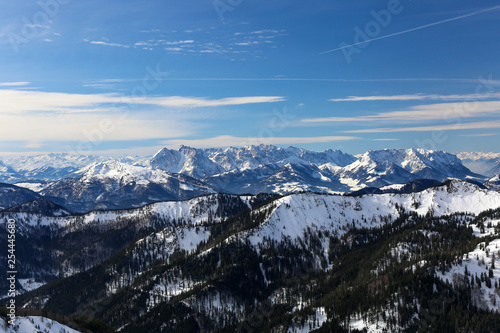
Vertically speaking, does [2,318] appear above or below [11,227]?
below

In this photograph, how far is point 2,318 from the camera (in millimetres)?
101312

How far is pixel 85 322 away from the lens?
480 feet

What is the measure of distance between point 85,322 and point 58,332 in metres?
42.1

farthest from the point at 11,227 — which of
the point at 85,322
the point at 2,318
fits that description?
the point at 85,322

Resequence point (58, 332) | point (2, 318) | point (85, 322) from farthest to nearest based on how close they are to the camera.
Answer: point (85, 322)
point (58, 332)
point (2, 318)

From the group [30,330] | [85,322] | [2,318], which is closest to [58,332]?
[30,330]

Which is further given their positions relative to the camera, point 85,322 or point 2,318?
point 85,322

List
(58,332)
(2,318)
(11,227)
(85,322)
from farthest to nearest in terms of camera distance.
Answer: (85,322), (11,227), (58,332), (2,318)

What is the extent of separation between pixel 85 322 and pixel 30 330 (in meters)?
47.6

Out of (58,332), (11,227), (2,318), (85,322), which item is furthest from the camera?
(85,322)

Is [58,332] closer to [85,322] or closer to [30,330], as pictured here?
[30,330]

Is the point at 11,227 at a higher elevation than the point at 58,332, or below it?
higher

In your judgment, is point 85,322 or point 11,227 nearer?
point 11,227

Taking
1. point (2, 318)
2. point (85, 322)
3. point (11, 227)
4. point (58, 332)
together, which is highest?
point (11, 227)
